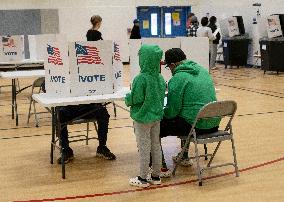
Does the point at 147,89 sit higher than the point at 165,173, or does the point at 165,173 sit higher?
the point at 147,89

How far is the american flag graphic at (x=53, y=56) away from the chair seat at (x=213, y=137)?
161 centimetres

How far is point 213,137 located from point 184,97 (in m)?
0.44

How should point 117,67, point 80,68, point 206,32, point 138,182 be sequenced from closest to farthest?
point 138,182 < point 80,68 < point 117,67 < point 206,32

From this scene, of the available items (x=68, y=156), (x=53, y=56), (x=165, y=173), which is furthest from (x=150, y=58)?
(x=68, y=156)

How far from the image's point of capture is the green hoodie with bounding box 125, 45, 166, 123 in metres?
4.25


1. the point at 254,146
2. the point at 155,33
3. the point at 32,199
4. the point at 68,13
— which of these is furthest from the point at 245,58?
the point at 32,199

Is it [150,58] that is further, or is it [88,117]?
[88,117]

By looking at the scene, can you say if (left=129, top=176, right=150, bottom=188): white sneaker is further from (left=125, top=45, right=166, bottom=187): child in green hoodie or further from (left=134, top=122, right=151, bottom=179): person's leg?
(left=134, top=122, right=151, bottom=179): person's leg

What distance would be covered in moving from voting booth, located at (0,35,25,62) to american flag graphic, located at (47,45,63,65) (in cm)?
514

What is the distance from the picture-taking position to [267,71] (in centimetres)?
1392

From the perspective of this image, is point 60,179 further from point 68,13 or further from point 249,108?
point 68,13

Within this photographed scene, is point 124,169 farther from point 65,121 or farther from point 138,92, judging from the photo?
point 138,92

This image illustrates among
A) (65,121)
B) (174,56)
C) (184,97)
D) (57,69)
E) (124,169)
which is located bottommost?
(124,169)

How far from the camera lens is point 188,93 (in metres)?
4.43
